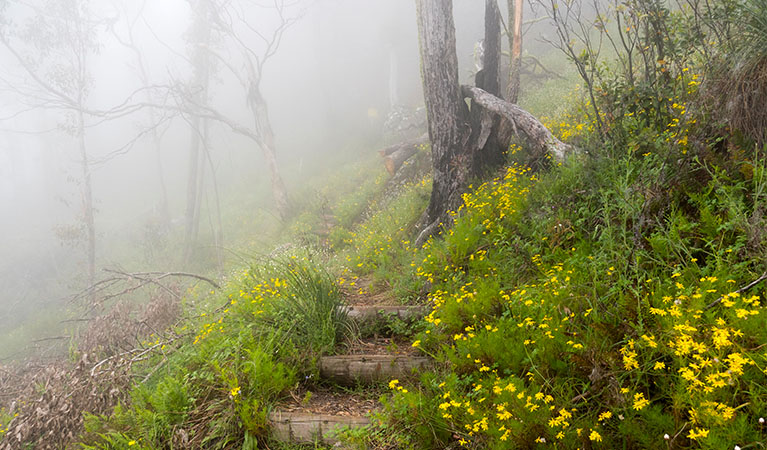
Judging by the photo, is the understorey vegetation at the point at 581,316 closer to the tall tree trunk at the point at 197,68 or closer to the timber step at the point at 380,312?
the timber step at the point at 380,312

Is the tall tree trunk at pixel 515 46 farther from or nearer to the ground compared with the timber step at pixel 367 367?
farther from the ground

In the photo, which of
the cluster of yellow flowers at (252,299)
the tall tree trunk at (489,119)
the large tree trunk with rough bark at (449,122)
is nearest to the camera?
the cluster of yellow flowers at (252,299)

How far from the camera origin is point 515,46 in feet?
29.3

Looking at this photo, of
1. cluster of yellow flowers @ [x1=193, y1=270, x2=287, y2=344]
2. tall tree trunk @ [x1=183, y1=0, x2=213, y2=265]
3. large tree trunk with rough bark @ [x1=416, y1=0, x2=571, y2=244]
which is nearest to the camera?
cluster of yellow flowers @ [x1=193, y1=270, x2=287, y2=344]

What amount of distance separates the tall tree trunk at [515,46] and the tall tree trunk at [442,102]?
5.87ft

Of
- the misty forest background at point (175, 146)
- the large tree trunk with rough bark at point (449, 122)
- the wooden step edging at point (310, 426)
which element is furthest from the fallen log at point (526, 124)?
the misty forest background at point (175, 146)

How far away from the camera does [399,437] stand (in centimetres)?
267

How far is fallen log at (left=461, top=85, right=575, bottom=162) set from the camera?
5.33 m

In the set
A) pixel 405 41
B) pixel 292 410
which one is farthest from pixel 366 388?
pixel 405 41

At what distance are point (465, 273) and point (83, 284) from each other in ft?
74.2

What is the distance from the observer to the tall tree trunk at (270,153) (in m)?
17.0

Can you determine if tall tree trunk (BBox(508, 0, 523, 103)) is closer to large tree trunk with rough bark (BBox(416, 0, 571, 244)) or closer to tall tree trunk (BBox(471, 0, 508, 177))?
tall tree trunk (BBox(471, 0, 508, 177))

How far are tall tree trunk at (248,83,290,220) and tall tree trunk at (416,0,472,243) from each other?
1072 cm

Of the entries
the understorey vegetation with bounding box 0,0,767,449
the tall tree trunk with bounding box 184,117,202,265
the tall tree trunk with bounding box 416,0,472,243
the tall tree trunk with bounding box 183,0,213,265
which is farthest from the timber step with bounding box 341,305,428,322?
the tall tree trunk with bounding box 183,0,213,265
